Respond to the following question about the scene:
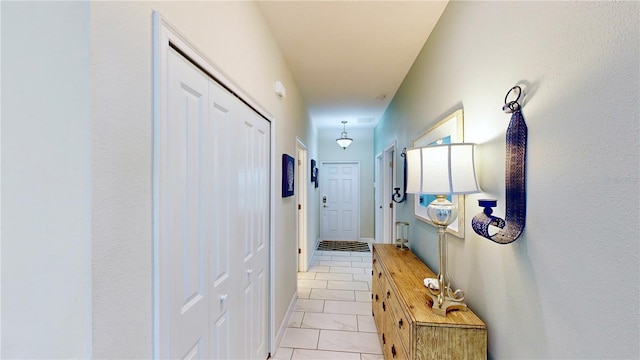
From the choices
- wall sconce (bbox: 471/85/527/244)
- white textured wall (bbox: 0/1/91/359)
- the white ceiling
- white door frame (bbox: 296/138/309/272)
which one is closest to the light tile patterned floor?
white door frame (bbox: 296/138/309/272)

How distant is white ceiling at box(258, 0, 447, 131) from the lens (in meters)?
1.81

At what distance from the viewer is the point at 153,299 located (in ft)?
2.73

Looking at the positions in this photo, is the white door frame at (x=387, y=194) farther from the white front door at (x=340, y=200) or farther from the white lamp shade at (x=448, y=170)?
the white lamp shade at (x=448, y=170)

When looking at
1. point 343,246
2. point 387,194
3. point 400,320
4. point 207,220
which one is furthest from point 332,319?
point 343,246

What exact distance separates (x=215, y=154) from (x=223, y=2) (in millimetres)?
742

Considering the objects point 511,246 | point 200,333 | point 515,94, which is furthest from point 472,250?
point 200,333

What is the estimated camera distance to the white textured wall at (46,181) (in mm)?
535

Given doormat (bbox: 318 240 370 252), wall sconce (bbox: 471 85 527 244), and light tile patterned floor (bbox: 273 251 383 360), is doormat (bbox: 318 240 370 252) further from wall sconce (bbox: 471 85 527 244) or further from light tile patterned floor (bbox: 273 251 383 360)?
wall sconce (bbox: 471 85 527 244)

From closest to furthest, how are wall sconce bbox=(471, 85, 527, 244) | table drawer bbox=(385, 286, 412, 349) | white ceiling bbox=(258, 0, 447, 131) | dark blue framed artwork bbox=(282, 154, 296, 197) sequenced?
wall sconce bbox=(471, 85, 527, 244) < table drawer bbox=(385, 286, 412, 349) < white ceiling bbox=(258, 0, 447, 131) < dark blue framed artwork bbox=(282, 154, 296, 197)

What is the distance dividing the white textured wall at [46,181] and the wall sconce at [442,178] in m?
1.25

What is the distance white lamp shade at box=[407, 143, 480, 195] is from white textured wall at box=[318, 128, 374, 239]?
497 cm

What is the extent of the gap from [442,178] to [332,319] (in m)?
2.21

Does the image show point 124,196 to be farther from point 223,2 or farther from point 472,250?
point 472,250

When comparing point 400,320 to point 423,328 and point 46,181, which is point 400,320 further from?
point 46,181
